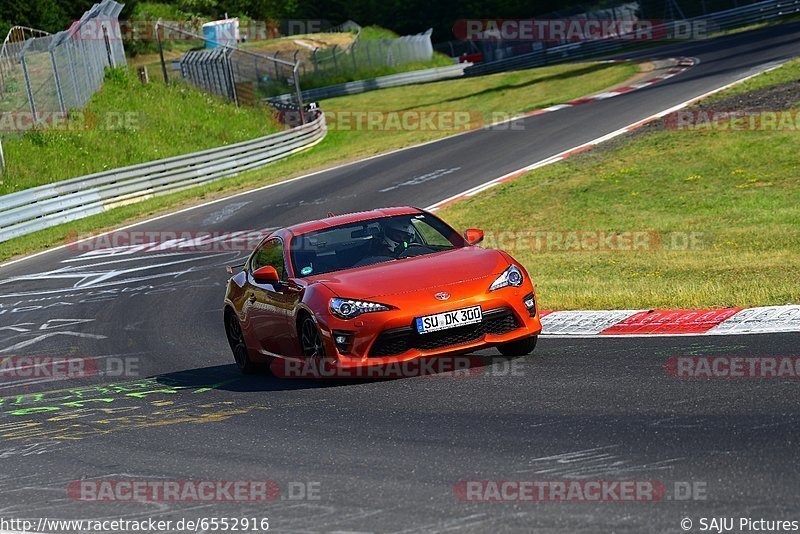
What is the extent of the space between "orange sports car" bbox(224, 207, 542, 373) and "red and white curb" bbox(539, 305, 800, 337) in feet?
3.95

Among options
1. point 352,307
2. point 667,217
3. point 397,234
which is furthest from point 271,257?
point 667,217

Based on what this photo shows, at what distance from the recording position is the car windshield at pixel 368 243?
1025cm

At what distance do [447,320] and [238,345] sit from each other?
9.93ft

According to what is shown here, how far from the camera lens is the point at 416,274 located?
31.2 feet

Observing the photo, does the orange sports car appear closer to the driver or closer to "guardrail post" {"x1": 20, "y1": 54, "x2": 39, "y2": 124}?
the driver

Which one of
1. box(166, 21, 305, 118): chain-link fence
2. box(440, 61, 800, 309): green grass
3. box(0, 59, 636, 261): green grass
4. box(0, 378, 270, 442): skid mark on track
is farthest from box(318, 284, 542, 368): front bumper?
box(166, 21, 305, 118): chain-link fence

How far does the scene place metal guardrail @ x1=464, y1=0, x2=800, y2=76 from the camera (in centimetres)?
5144

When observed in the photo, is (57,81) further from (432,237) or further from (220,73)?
(432,237)

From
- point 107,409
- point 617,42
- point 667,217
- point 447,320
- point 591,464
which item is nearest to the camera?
point 591,464

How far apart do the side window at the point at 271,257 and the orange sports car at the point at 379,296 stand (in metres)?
0.01

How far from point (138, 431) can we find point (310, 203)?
678 inches

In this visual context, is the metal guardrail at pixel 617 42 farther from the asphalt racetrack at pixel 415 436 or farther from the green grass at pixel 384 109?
the asphalt racetrack at pixel 415 436

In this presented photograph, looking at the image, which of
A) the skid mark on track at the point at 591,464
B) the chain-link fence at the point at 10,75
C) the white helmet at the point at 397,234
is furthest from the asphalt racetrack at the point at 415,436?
the chain-link fence at the point at 10,75

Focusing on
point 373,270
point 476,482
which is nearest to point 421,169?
point 373,270
